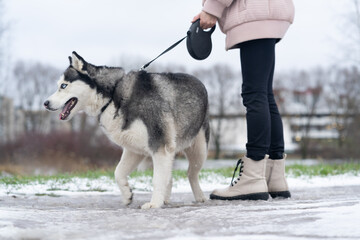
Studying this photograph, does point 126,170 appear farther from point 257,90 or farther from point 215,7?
point 215,7

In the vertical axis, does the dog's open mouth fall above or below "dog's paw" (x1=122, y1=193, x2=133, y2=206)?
above

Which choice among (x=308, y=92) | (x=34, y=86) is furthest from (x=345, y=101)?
(x=34, y=86)

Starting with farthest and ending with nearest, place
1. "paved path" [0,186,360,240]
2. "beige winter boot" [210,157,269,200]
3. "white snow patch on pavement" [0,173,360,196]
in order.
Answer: "white snow patch on pavement" [0,173,360,196] → "beige winter boot" [210,157,269,200] → "paved path" [0,186,360,240]

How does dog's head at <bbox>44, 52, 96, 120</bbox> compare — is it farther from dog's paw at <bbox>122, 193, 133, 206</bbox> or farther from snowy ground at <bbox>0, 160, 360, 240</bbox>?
snowy ground at <bbox>0, 160, 360, 240</bbox>

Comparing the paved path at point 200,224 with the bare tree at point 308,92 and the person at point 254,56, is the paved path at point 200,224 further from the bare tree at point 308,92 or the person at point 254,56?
the bare tree at point 308,92

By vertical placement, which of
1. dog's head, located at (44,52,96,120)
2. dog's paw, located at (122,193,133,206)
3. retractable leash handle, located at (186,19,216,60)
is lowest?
dog's paw, located at (122,193,133,206)

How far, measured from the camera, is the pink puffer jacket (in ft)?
12.9

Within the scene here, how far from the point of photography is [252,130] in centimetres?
407

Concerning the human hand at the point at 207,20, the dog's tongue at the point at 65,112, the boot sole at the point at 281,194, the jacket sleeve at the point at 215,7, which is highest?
the jacket sleeve at the point at 215,7

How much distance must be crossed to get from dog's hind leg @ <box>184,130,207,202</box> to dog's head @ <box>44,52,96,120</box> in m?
1.32

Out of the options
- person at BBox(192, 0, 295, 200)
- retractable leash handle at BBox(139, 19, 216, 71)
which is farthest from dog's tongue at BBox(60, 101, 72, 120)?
person at BBox(192, 0, 295, 200)

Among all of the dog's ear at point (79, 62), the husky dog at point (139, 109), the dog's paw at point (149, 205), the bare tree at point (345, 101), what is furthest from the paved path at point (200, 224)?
the bare tree at point (345, 101)

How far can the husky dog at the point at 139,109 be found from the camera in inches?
165

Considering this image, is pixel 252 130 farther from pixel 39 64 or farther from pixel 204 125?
pixel 39 64
